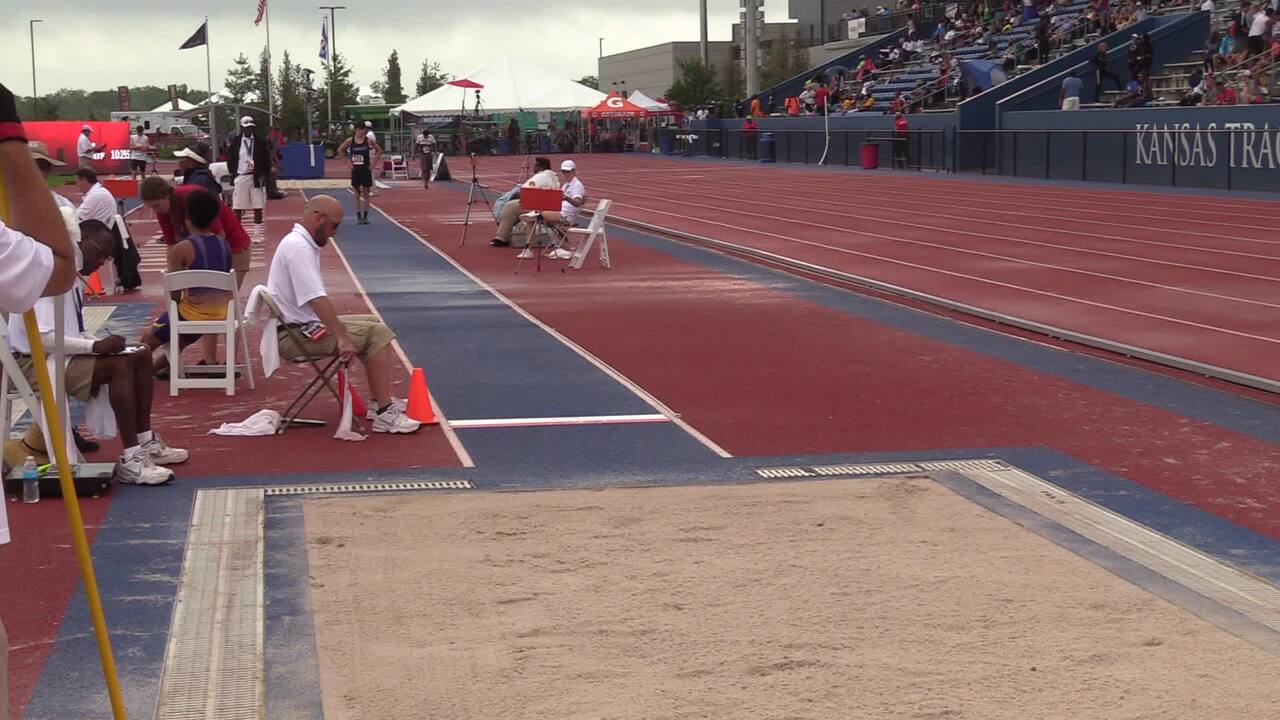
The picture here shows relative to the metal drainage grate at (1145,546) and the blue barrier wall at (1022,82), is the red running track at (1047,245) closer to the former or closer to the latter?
the blue barrier wall at (1022,82)

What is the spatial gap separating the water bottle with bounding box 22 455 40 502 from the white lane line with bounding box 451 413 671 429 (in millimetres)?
2843

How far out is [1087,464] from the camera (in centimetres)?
894

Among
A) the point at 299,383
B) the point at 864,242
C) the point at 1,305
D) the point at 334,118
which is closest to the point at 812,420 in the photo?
the point at 299,383

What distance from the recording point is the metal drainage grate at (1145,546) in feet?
20.6

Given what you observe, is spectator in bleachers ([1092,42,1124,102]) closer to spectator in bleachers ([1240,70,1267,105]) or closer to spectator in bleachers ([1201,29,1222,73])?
spectator in bleachers ([1201,29,1222,73])

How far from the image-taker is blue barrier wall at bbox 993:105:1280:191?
32.0m

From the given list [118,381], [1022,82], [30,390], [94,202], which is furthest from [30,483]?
[1022,82]

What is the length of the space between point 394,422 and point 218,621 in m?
3.85

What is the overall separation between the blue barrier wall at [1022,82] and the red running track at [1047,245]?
393 cm

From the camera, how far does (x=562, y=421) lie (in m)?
10.3

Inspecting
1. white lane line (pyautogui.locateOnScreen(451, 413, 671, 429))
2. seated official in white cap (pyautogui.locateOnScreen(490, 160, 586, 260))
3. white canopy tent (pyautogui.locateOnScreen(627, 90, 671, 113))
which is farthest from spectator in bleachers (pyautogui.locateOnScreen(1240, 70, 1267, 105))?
white canopy tent (pyautogui.locateOnScreen(627, 90, 671, 113))

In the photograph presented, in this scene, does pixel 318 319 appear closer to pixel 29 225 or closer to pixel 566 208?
pixel 29 225

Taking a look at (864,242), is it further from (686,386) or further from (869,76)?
(869,76)

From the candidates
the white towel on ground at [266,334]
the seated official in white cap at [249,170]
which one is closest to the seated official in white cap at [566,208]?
the seated official in white cap at [249,170]
